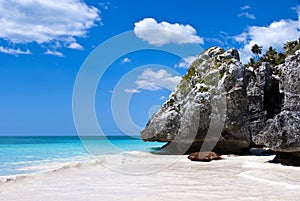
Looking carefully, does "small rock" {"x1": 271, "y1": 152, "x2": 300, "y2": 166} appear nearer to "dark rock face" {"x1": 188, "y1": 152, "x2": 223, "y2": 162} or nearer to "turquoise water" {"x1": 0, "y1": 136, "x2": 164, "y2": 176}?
"dark rock face" {"x1": 188, "y1": 152, "x2": 223, "y2": 162}

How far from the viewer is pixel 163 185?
1098 centimetres

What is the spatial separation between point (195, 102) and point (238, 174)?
10960 mm

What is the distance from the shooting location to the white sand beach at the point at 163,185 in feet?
29.8

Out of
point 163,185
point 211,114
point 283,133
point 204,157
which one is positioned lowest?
A: point 163,185

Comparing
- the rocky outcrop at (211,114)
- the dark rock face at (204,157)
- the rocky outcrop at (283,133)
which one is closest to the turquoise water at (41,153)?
the rocky outcrop at (211,114)

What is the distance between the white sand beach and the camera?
9.08m

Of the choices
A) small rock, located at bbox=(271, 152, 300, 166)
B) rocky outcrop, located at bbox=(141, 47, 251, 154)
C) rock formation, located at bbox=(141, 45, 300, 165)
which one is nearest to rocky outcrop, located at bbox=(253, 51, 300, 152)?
small rock, located at bbox=(271, 152, 300, 166)

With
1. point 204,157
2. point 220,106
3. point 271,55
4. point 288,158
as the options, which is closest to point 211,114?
point 220,106

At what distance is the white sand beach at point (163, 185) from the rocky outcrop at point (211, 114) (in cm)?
805

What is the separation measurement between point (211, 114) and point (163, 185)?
43.7 feet

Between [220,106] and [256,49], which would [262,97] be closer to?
[220,106]

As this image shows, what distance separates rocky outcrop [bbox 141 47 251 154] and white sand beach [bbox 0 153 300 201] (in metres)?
8.05

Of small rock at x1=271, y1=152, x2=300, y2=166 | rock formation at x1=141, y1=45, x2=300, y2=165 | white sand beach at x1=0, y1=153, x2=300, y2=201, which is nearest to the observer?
white sand beach at x1=0, y1=153, x2=300, y2=201

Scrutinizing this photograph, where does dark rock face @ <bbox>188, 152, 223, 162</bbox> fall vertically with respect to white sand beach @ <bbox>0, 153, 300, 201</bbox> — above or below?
above
